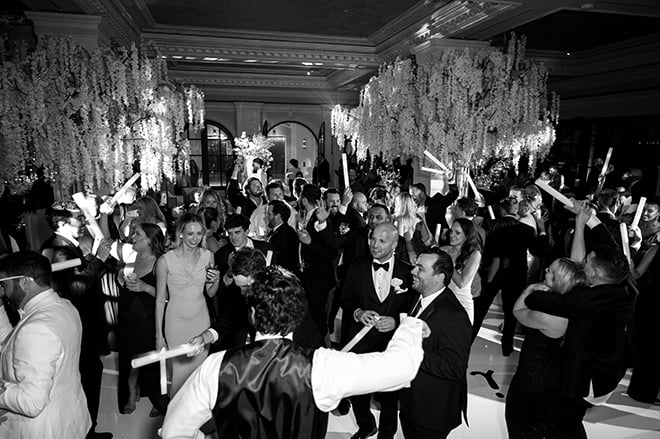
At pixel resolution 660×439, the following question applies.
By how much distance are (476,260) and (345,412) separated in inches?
66.8

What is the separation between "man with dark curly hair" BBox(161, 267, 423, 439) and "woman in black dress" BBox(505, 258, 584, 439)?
129 centimetres

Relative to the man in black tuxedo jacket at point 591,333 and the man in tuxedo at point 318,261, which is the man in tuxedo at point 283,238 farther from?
the man in black tuxedo jacket at point 591,333

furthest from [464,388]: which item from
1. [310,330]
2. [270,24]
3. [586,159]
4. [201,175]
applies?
[201,175]

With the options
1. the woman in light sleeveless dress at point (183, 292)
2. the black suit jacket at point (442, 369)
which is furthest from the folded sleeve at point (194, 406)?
the woman in light sleeveless dress at point (183, 292)

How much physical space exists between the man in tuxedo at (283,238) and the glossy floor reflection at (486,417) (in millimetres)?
1512

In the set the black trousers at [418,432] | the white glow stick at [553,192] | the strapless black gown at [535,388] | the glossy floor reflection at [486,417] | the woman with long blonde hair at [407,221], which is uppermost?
the white glow stick at [553,192]

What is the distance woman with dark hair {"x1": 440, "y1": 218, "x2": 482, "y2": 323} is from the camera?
369cm

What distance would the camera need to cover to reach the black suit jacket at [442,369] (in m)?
2.44

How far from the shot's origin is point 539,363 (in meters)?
2.57

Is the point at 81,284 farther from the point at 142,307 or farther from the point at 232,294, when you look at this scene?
the point at 232,294

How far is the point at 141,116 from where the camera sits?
6969 millimetres

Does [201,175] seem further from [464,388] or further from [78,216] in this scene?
[464,388]

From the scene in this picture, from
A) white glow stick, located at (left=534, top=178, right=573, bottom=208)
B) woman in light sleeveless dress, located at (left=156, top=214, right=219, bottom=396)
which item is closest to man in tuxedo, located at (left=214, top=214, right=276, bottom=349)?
woman in light sleeveless dress, located at (left=156, top=214, right=219, bottom=396)

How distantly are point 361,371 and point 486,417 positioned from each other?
2789 millimetres
